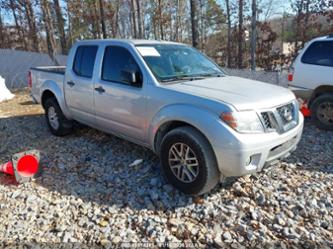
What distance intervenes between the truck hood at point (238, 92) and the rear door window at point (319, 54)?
2788mm

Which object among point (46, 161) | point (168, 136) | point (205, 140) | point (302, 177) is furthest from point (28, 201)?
point (302, 177)

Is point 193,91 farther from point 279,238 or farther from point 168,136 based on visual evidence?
point 279,238

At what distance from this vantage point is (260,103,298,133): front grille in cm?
314

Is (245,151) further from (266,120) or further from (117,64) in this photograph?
(117,64)

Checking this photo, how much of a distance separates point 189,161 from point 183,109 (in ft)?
2.02

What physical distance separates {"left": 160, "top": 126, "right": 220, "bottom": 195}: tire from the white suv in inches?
153

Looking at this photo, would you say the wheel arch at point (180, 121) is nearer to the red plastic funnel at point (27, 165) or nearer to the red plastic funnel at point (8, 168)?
the red plastic funnel at point (27, 165)

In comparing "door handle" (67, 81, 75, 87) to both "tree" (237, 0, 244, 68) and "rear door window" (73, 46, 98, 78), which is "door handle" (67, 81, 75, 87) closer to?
"rear door window" (73, 46, 98, 78)

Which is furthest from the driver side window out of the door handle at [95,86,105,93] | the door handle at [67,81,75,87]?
the door handle at [67,81,75,87]

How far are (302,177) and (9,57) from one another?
16754 mm

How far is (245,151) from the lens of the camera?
2.95 meters

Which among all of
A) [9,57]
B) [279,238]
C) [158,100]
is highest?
[9,57]

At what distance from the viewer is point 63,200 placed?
3547 mm

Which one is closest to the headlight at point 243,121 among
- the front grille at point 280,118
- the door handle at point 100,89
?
the front grille at point 280,118
